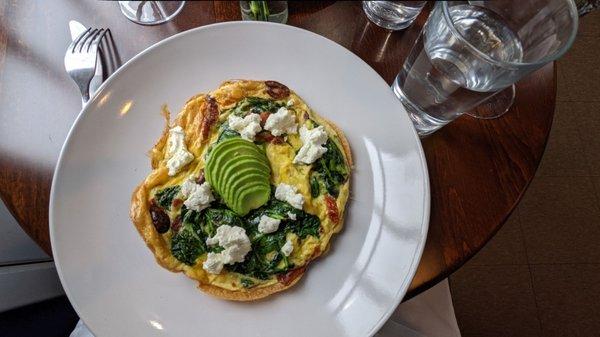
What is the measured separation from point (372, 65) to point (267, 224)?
2.24 feet

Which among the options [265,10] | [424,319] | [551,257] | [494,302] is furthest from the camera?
[551,257]

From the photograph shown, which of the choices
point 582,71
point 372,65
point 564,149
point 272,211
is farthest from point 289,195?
point 582,71

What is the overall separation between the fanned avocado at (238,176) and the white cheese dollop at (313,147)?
0.41 feet

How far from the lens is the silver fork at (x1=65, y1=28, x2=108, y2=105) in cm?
143

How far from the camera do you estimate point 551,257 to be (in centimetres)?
258

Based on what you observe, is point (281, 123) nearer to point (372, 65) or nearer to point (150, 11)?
point (372, 65)

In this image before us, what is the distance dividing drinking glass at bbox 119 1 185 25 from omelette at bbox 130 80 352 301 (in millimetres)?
383

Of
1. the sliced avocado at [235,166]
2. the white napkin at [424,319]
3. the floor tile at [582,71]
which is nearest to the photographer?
the sliced avocado at [235,166]

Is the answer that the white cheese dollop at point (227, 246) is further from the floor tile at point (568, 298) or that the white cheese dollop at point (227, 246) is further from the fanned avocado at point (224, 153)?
the floor tile at point (568, 298)

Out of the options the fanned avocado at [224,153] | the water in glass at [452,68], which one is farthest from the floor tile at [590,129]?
the fanned avocado at [224,153]

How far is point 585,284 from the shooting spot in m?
2.55

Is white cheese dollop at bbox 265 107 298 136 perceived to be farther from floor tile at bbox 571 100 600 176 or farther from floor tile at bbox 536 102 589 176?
floor tile at bbox 571 100 600 176

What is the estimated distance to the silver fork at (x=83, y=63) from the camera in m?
1.43

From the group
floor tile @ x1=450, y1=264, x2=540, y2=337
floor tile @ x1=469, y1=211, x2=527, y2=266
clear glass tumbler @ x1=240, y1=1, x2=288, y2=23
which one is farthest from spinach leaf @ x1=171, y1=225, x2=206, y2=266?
floor tile @ x1=469, y1=211, x2=527, y2=266
